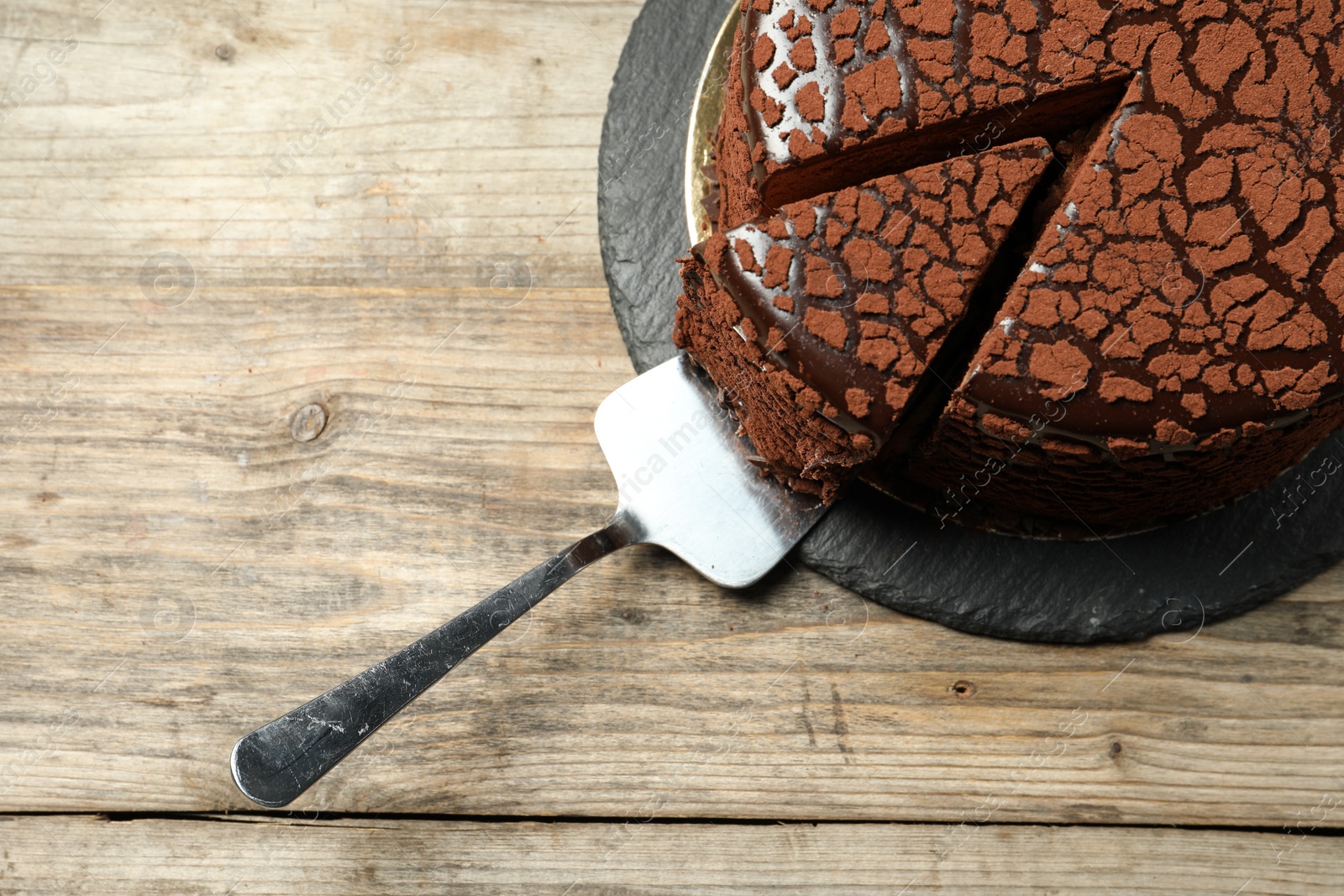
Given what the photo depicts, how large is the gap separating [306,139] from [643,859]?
137 cm

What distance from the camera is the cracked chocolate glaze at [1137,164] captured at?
3.84ft

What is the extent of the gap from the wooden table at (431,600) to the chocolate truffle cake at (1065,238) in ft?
1.46

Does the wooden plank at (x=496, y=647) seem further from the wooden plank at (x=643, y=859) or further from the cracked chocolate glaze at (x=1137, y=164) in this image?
the cracked chocolate glaze at (x=1137, y=164)

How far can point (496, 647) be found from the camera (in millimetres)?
1551

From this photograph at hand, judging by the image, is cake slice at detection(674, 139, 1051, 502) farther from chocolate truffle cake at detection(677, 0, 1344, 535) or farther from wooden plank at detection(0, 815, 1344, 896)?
wooden plank at detection(0, 815, 1344, 896)

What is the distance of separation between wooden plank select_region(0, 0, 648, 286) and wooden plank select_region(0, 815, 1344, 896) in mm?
926

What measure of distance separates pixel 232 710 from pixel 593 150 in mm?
1130

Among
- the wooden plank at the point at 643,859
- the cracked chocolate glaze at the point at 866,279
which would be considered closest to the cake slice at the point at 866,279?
the cracked chocolate glaze at the point at 866,279

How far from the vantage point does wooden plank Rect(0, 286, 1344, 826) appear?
153cm

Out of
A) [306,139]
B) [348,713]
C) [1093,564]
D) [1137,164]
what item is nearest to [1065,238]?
[1137,164]

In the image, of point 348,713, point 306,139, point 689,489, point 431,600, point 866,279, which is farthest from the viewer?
point 306,139

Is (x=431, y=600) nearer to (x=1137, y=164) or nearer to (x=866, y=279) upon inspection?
(x=866, y=279)

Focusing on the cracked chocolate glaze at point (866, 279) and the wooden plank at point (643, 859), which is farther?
the wooden plank at point (643, 859)

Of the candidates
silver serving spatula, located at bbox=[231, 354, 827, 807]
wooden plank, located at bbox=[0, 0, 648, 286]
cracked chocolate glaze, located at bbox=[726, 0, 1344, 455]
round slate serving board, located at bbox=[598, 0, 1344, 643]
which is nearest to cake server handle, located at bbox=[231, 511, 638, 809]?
silver serving spatula, located at bbox=[231, 354, 827, 807]
